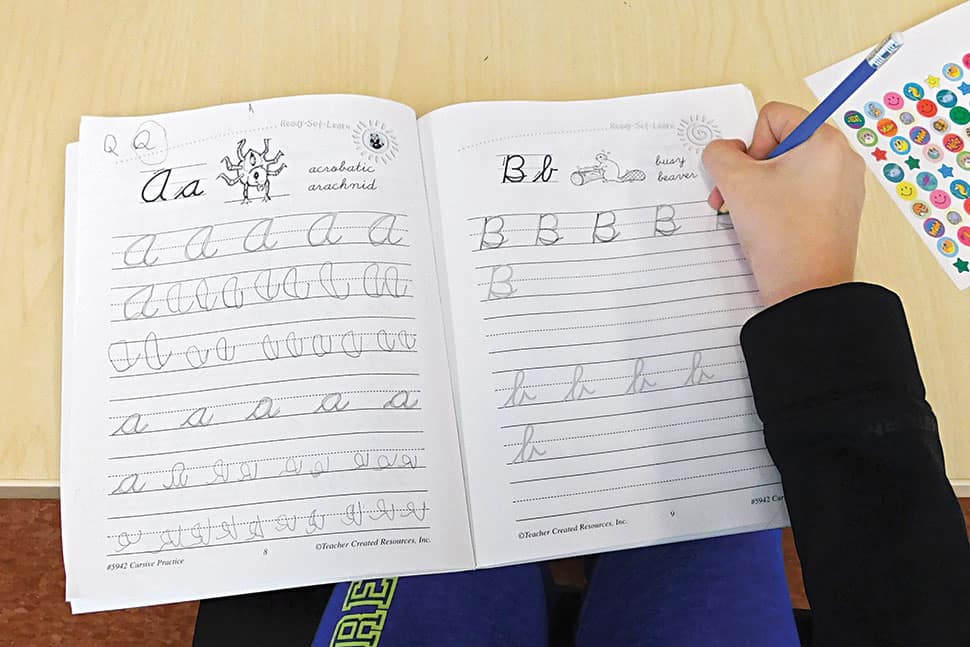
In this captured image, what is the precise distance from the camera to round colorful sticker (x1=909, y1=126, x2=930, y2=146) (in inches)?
23.0

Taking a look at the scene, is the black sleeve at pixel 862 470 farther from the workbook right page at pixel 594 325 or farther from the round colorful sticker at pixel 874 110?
the round colorful sticker at pixel 874 110

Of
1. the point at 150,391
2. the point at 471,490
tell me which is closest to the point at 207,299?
the point at 150,391

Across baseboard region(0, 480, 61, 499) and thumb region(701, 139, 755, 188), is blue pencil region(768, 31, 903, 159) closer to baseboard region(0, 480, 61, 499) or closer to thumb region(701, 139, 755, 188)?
thumb region(701, 139, 755, 188)

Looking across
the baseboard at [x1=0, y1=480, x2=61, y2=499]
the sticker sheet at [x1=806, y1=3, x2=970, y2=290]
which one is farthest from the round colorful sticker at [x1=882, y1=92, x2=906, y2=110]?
the baseboard at [x1=0, y1=480, x2=61, y2=499]

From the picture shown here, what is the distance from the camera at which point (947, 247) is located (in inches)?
22.1

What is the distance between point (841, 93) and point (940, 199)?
0.14 metres

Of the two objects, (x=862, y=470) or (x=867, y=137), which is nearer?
(x=862, y=470)

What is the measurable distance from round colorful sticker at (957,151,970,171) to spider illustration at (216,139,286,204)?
0.47m

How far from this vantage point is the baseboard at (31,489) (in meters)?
0.50

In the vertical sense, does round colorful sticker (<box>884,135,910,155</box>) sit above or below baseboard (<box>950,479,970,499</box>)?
above

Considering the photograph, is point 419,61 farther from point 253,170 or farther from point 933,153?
point 933,153

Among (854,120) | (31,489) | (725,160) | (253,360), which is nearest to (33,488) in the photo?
(31,489)

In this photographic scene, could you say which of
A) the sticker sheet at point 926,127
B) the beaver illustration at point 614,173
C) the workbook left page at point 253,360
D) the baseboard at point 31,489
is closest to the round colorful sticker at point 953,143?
the sticker sheet at point 926,127

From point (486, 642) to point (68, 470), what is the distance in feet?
1.10
